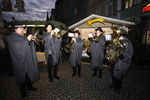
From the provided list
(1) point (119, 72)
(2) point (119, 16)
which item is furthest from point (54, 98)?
(2) point (119, 16)

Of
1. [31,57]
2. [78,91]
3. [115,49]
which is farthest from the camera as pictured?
[78,91]

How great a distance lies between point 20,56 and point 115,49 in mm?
3167

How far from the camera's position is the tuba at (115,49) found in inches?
132

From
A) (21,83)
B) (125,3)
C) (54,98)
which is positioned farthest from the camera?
(125,3)

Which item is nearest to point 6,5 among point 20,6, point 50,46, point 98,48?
point 20,6

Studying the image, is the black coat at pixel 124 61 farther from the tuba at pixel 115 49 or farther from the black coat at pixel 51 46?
the black coat at pixel 51 46

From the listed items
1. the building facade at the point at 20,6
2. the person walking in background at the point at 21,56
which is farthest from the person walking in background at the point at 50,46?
the building facade at the point at 20,6

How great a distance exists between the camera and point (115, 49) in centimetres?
352

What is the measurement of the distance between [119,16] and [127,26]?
4.99m

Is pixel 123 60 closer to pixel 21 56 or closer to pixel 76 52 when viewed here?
pixel 76 52

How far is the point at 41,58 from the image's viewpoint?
5988 millimetres

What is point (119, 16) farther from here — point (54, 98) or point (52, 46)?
point (54, 98)

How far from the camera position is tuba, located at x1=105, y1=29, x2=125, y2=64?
3.35 meters

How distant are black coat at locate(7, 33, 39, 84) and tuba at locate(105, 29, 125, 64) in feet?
9.17
